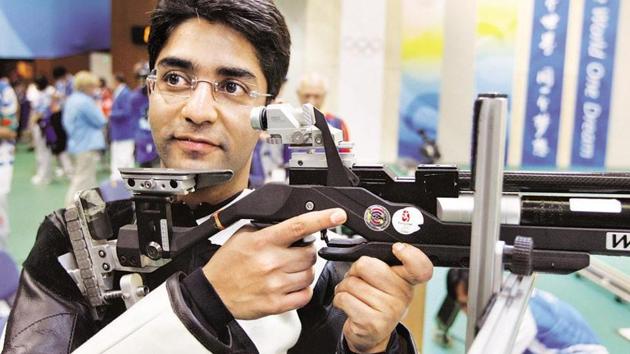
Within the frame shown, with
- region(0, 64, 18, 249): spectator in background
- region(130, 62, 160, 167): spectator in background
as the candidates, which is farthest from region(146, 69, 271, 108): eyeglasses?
region(130, 62, 160, 167): spectator in background

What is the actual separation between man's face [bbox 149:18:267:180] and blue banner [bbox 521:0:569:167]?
24.3 feet

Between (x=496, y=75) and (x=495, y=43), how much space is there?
40cm

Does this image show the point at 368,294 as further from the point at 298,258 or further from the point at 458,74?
the point at 458,74

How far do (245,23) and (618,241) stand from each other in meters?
0.66

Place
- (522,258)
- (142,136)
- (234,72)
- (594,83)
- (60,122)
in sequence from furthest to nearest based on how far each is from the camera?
1. (594,83)
2. (60,122)
3. (142,136)
4. (234,72)
5. (522,258)

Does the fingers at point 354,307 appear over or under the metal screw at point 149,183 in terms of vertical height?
under

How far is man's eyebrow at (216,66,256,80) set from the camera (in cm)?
99

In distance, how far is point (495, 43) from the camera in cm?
770

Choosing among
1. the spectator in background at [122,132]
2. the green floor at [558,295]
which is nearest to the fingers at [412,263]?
the green floor at [558,295]

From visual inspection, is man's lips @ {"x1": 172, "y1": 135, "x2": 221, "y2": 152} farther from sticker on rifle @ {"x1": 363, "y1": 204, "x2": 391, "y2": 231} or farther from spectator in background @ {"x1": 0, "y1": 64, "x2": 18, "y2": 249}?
spectator in background @ {"x1": 0, "y1": 64, "x2": 18, "y2": 249}

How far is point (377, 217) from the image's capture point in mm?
831

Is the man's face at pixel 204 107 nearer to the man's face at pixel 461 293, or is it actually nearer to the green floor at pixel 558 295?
the green floor at pixel 558 295

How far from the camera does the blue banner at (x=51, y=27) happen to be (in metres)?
4.60

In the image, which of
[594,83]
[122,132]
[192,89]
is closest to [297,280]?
[192,89]
